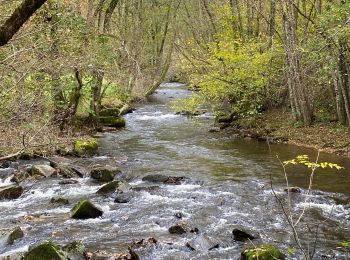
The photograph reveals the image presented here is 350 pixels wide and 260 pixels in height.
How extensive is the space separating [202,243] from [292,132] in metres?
13.2

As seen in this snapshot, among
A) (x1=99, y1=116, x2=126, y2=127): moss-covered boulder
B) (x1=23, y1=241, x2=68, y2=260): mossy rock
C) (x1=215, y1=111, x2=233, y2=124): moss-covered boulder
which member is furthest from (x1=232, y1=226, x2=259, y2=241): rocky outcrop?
(x1=99, y1=116, x2=126, y2=127): moss-covered boulder

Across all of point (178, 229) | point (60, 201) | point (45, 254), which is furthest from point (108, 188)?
point (45, 254)

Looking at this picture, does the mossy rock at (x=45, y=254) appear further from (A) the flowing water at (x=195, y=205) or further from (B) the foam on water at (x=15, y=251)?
(A) the flowing water at (x=195, y=205)

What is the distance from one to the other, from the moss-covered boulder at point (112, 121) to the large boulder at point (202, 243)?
1728cm

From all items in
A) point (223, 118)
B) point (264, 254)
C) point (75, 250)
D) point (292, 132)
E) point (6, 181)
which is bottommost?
point (6, 181)

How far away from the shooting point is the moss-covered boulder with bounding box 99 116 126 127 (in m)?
25.8

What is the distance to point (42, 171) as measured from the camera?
598 inches

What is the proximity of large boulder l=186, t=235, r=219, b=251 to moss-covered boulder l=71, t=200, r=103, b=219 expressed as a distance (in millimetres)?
3045

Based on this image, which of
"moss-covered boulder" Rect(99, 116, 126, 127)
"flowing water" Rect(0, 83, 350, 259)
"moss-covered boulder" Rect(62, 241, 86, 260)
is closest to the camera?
"moss-covered boulder" Rect(62, 241, 86, 260)

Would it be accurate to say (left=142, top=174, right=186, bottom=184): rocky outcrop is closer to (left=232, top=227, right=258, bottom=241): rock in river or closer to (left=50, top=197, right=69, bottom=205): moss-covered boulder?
(left=50, top=197, right=69, bottom=205): moss-covered boulder

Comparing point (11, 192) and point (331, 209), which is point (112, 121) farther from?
point (331, 209)

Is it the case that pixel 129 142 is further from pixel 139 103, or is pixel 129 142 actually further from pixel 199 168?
pixel 139 103

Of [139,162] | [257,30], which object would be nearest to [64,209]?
[139,162]

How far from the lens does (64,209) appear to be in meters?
11.6
